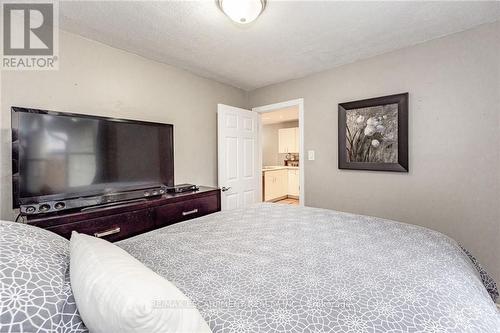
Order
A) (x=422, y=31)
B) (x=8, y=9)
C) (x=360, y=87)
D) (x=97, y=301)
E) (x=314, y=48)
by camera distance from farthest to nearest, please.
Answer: (x=360, y=87) → (x=314, y=48) → (x=422, y=31) → (x=8, y=9) → (x=97, y=301)

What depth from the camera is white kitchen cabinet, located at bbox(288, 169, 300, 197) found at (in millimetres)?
6465

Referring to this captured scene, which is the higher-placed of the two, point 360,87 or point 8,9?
point 8,9

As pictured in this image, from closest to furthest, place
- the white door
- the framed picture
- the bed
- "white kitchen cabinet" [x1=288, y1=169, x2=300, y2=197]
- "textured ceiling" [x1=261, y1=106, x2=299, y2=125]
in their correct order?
the bed < the framed picture < the white door < "textured ceiling" [x1=261, y1=106, x2=299, y2=125] < "white kitchen cabinet" [x1=288, y1=169, x2=300, y2=197]

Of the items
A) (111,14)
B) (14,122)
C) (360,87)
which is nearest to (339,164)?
(360,87)

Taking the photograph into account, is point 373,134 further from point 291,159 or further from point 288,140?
point 291,159

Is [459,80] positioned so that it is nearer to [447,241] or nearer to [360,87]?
[360,87]

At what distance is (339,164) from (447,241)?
5.19 ft

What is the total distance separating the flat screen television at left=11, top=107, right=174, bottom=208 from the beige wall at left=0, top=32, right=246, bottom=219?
0.99 ft

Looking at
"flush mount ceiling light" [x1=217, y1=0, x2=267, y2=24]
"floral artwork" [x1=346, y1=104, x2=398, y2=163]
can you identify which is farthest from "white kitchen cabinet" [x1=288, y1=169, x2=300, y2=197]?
"flush mount ceiling light" [x1=217, y1=0, x2=267, y2=24]

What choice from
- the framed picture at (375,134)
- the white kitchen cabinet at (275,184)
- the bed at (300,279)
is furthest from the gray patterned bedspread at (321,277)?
the white kitchen cabinet at (275,184)

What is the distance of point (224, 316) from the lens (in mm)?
659

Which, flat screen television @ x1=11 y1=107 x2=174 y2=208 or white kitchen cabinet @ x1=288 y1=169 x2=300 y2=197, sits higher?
flat screen television @ x1=11 y1=107 x2=174 y2=208

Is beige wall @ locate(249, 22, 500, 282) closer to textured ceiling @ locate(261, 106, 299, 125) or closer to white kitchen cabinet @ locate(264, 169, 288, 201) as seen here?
textured ceiling @ locate(261, 106, 299, 125)

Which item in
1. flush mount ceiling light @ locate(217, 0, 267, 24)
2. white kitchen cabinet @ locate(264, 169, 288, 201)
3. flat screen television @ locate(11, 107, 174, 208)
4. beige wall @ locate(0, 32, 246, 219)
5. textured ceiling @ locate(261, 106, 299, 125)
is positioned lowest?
white kitchen cabinet @ locate(264, 169, 288, 201)
